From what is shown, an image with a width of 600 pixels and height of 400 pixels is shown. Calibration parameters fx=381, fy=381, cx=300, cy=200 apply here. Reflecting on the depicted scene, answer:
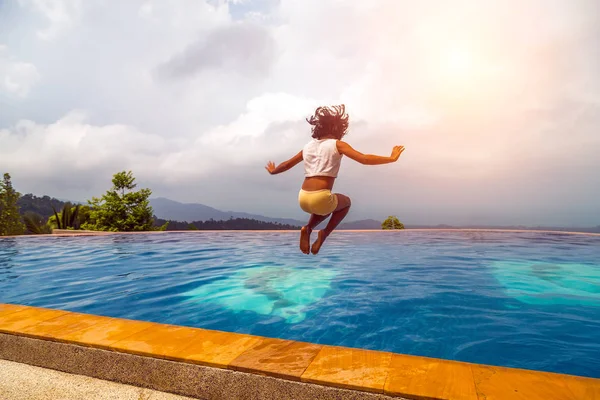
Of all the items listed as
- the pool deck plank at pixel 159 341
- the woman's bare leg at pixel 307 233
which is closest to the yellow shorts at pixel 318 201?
the woman's bare leg at pixel 307 233

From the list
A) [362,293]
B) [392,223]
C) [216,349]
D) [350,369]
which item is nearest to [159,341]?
[216,349]

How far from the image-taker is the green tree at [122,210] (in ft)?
65.1

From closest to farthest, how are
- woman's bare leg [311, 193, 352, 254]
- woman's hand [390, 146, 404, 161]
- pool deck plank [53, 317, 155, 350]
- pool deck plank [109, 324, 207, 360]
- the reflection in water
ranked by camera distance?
pool deck plank [109, 324, 207, 360]
pool deck plank [53, 317, 155, 350]
woman's hand [390, 146, 404, 161]
woman's bare leg [311, 193, 352, 254]
the reflection in water

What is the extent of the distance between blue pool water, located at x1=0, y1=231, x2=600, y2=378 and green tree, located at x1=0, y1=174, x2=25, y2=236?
721 cm

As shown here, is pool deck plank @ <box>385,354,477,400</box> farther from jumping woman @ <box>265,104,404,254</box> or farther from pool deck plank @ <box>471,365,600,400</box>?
jumping woman @ <box>265,104,404,254</box>

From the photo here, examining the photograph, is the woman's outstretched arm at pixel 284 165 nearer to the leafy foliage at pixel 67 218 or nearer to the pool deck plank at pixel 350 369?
the pool deck plank at pixel 350 369

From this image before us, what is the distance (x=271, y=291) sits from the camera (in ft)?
23.9

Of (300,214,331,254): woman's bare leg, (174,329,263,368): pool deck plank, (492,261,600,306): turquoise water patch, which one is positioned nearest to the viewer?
(174,329,263,368): pool deck plank

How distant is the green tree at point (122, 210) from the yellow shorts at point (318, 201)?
62.2ft

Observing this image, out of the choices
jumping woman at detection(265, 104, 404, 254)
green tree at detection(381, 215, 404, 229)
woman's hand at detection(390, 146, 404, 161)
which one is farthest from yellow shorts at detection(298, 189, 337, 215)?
green tree at detection(381, 215, 404, 229)

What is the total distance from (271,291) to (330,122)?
4.50 meters

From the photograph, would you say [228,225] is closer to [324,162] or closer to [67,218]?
[67,218]

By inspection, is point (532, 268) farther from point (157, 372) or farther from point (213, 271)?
point (157, 372)

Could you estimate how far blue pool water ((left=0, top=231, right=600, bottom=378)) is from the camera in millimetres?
4777
